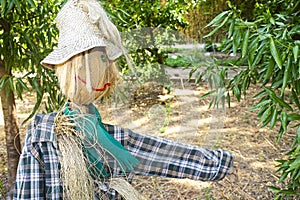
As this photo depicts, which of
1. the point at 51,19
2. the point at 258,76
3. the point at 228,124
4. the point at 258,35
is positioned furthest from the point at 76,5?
the point at 228,124

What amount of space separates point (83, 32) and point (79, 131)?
0.23 m

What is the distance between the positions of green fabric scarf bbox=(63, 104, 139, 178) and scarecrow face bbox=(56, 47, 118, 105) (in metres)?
0.04

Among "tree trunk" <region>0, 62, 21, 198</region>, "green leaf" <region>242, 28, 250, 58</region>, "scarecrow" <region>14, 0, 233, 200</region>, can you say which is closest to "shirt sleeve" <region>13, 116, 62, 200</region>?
"scarecrow" <region>14, 0, 233, 200</region>

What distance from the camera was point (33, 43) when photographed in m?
1.87

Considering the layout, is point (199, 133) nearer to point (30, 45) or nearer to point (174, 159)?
point (174, 159)

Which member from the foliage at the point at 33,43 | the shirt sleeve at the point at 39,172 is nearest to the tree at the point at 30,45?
the foliage at the point at 33,43

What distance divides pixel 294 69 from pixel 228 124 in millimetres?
2545

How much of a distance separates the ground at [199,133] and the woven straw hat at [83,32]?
15cm

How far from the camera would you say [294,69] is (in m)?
1.25

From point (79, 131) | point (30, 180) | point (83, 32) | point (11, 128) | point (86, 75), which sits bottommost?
point (11, 128)

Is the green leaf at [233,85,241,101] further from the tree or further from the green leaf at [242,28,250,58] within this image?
the tree

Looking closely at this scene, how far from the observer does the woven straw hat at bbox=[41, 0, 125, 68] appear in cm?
95

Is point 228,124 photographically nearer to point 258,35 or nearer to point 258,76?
point 258,76

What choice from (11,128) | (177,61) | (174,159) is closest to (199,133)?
(174,159)
